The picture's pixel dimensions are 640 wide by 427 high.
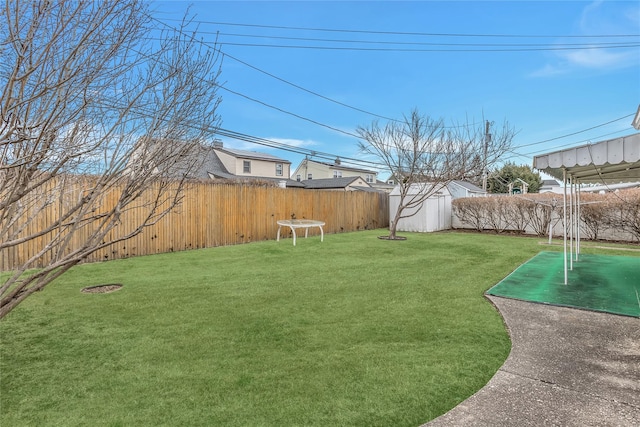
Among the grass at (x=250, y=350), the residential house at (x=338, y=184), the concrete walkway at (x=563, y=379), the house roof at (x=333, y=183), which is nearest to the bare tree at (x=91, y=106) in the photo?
the grass at (x=250, y=350)

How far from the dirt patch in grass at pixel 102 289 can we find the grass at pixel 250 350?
7.6 inches

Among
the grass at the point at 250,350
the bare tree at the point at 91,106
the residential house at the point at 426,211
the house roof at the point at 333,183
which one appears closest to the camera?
the bare tree at the point at 91,106

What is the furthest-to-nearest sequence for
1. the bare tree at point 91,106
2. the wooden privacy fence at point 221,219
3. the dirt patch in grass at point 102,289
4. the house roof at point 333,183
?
the house roof at point 333,183 → the wooden privacy fence at point 221,219 → the dirt patch in grass at point 102,289 → the bare tree at point 91,106

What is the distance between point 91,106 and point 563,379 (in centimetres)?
373

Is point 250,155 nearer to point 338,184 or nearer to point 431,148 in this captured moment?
point 338,184

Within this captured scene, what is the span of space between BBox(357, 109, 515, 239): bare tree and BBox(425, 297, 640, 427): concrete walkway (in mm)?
8709

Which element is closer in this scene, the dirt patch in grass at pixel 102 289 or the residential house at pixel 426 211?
the dirt patch in grass at pixel 102 289

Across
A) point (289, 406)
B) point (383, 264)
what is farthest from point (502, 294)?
point (289, 406)

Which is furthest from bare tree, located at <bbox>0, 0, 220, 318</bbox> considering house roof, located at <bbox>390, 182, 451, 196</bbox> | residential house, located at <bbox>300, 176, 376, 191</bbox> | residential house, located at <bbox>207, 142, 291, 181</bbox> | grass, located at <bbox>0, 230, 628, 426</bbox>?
residential house, located at <bbox>300, 176, 376, 191</bbox>

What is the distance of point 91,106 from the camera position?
1953 millimetres

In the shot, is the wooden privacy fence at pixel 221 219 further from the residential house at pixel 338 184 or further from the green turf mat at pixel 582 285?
the residential house at pixel 338 184

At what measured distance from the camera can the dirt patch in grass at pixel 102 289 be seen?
533 centimetres

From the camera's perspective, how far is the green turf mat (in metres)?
4.59

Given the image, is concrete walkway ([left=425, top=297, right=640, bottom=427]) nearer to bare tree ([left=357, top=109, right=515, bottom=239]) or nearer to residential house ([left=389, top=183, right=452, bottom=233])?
bare tree ([left=357, top=109, right=515, bottom=239])
